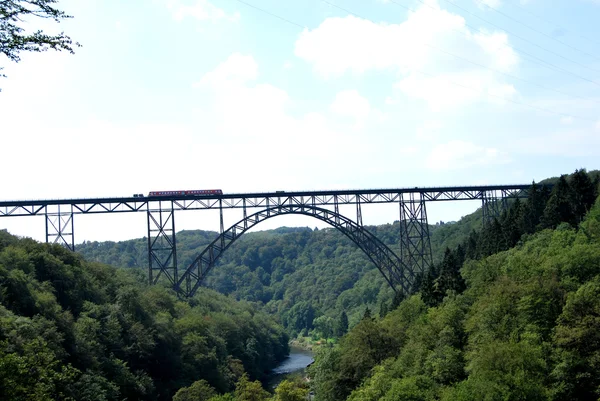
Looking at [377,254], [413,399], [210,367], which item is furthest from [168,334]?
[413,399]

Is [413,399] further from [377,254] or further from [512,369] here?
[377,254]

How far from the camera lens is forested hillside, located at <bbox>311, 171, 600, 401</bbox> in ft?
84.9

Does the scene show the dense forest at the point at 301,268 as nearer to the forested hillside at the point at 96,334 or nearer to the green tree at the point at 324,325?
the green tree at the point at 324,325

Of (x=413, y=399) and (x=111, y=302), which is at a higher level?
(x=111, y=302)

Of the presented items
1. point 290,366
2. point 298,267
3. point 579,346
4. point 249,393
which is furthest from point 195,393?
point 298,267

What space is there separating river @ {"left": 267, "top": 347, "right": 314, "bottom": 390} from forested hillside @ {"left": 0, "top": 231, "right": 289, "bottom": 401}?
2846 millimetres

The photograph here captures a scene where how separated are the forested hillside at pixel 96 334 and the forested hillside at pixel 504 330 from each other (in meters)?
10.9

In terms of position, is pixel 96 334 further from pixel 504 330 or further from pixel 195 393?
pixel 504 330

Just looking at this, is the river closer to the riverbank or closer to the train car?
the riverbank

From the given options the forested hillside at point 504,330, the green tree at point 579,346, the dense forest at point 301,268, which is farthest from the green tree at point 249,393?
the dense forest at point 301,268

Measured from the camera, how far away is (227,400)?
109 feet

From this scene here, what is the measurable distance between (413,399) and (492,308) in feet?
21.0

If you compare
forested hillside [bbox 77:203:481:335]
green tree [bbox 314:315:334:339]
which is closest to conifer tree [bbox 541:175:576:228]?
forested hillside [bbox 77:203:481:335]

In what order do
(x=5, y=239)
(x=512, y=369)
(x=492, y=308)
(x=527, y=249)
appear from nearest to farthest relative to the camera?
(x=512, y=369), (x=492, y=308), (x=527, y=249), (x=5, y=239)
